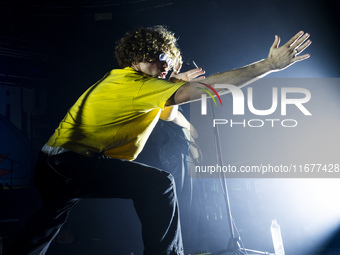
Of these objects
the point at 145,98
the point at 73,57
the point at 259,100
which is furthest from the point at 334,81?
the point at 73,57

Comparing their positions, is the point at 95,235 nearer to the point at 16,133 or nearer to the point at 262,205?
the point at 16,133

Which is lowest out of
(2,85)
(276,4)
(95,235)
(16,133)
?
(95,235)

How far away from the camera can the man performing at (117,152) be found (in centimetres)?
149

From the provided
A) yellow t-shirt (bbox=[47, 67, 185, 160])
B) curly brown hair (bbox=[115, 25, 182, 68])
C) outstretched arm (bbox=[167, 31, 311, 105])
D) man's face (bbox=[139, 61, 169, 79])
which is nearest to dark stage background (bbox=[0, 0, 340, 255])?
curly brown hair (bbox=[115, 25, 182, 68])

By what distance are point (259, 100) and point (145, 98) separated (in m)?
2.23

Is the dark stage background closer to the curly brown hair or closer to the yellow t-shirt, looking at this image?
the curly brown hair

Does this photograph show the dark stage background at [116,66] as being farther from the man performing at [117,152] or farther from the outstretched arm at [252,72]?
the outstretched arm at [252,72]

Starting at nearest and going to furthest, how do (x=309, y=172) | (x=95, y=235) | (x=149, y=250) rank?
(x=149, y=250) < (x=309, y=172) < (x=95, y=235)

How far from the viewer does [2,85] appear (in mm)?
3904

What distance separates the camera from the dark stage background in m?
3.36

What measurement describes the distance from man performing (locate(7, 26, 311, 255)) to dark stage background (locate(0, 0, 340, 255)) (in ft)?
6.01

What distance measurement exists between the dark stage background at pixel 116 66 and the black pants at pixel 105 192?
1762 mm

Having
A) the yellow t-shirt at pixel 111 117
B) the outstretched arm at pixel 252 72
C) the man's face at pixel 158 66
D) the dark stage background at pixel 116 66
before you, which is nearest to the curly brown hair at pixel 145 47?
the man's face at pixel 158 66

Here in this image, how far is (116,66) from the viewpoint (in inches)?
149
